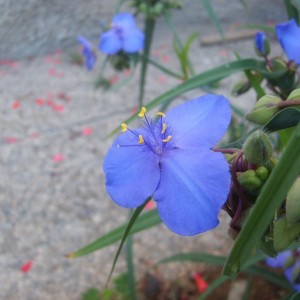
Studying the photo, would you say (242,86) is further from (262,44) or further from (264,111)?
(264,111)

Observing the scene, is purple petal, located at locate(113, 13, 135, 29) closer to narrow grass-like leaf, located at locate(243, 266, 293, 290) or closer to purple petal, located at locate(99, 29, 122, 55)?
purple petal, located at locate(99, 29, 122, 55)

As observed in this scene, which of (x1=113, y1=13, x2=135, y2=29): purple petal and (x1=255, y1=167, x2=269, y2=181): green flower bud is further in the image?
(x1=113, y1=13, x2=135, y2=29): purple petal

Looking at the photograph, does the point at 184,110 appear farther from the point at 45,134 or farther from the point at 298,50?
the point at 45,134

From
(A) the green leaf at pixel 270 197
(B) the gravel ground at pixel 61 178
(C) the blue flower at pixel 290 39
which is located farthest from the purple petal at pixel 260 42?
(B) the gravel ground at pixel 61 178

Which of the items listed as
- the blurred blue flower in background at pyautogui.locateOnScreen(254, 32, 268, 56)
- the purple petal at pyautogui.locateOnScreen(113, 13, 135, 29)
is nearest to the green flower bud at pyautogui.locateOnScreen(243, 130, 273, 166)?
the blurred blue flower in background at pyautogui.locateOnScreen(254, 32, 268, 56)

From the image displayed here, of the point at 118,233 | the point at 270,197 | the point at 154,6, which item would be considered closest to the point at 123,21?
the point at 154,6
